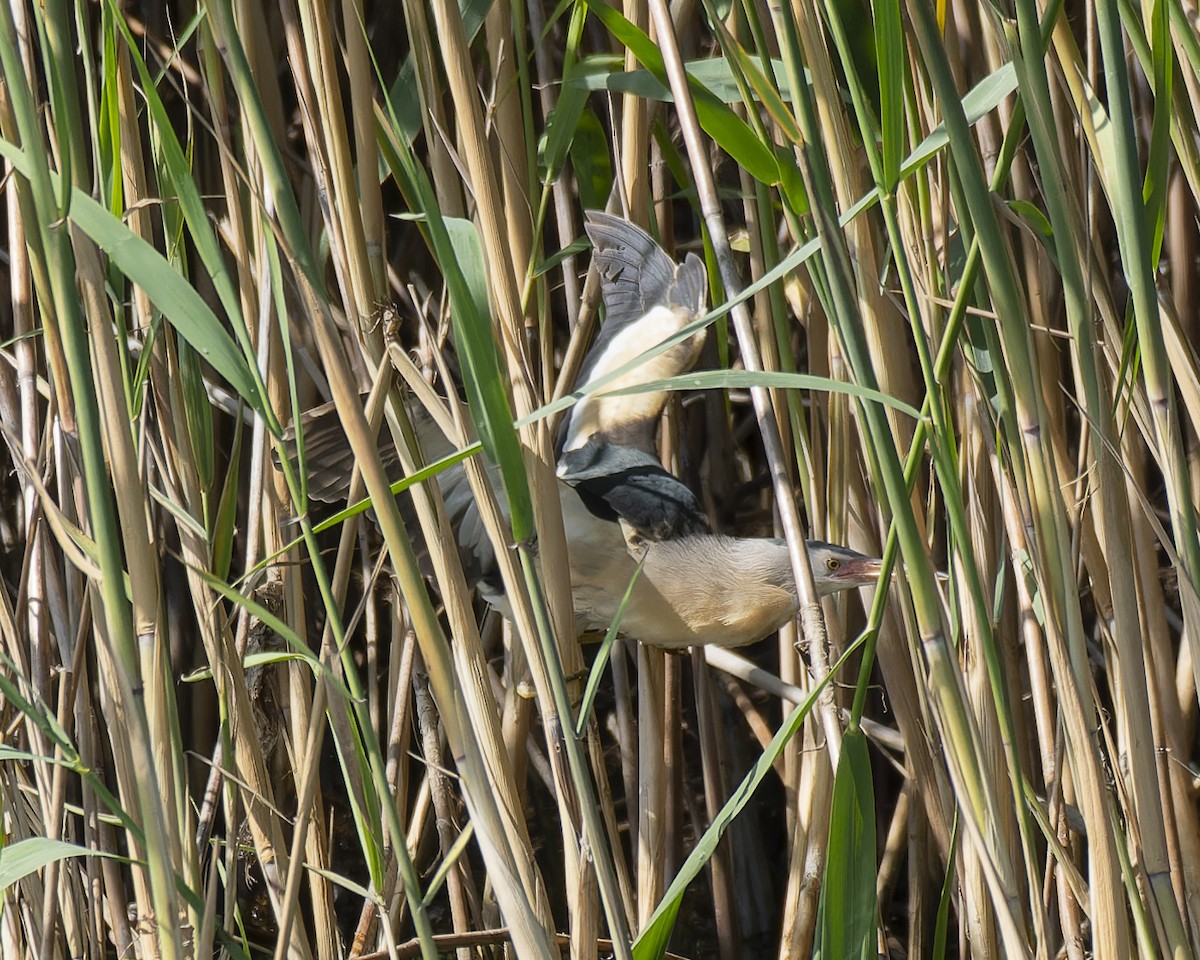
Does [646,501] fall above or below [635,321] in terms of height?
below

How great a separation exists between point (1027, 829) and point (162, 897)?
45cm

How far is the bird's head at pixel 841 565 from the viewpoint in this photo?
1.10 meters

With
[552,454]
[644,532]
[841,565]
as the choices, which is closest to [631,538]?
[644,532]

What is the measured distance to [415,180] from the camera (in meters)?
0.58

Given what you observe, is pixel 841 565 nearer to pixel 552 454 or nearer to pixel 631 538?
pixel 631 538

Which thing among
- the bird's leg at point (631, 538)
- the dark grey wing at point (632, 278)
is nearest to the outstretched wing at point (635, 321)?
the dark grey wing at point (632, 278)

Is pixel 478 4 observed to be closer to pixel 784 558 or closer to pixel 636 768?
pixel 784 558

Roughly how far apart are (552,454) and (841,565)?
0.40 metres

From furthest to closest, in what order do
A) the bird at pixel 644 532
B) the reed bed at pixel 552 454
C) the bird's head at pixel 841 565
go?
the bird at pixel 644 532, the bird's head at pixel 841 565, the reed bed at pixel 552 454

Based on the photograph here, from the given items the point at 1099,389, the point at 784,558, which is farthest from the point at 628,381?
the point at 1099,389

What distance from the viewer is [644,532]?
132cm

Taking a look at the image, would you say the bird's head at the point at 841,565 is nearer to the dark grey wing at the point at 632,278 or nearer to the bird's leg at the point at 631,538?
the bird's leg at the point at 631,538

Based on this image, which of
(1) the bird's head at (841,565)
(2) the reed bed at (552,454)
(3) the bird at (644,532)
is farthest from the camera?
(3) the bird at (644,532)

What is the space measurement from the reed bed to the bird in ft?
0.18
